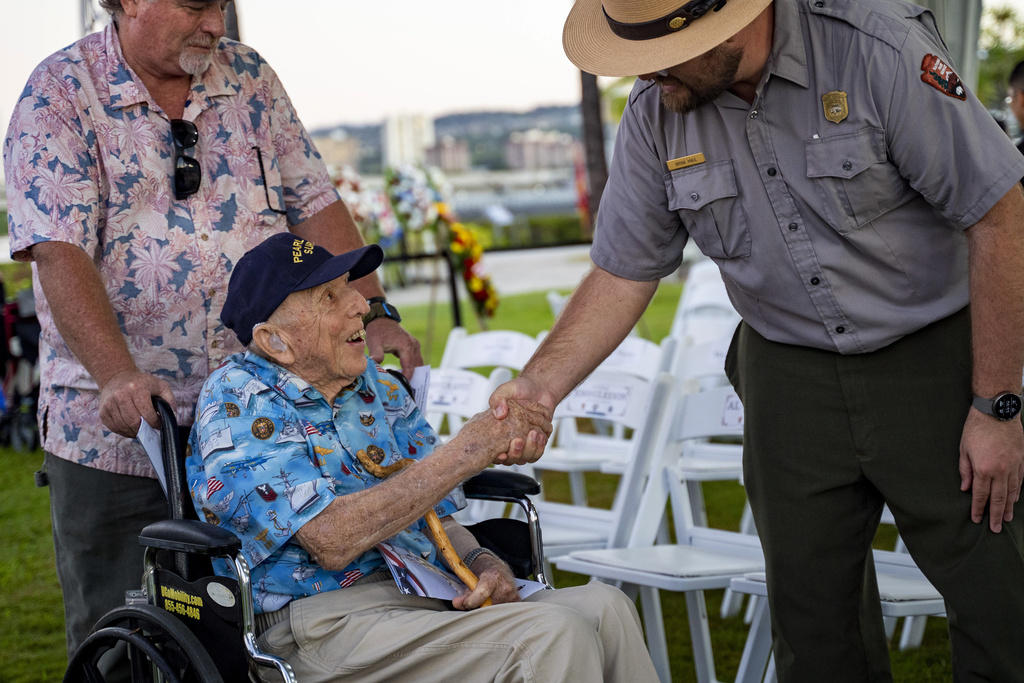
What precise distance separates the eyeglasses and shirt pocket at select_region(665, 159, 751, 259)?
116cm

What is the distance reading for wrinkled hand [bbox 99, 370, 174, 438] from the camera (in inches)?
83.0

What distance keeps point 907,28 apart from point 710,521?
3669mm

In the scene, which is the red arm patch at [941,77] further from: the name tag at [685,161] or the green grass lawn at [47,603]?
the green grass lawn at [47,603]

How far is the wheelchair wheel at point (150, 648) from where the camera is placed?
185 centimetres

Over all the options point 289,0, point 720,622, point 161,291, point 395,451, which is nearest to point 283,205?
point 161,291

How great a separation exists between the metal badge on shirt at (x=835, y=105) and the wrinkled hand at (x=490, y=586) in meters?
1.22

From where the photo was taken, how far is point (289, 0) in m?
14.9

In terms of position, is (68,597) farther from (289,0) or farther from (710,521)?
(289,0)

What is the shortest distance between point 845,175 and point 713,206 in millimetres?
291

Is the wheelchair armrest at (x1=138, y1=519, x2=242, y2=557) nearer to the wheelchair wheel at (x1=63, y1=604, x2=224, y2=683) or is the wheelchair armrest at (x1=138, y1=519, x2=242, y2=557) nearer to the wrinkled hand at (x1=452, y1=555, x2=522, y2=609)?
the wheelchair wheel at (x1=63, y1=604, x2=224, y2=683)

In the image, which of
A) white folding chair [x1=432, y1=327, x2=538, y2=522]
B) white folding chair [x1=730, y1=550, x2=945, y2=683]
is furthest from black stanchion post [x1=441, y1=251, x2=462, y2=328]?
white folding chair [x1=730, y1=550, x2=945, y2=683]

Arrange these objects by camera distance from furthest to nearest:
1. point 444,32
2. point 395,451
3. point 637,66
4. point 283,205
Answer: point 444,32 → point 283,205 → point 395,451 → point 637,66

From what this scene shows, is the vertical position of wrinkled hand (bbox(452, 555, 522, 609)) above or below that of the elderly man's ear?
below

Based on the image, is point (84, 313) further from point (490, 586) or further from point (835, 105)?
point (835, 105)
